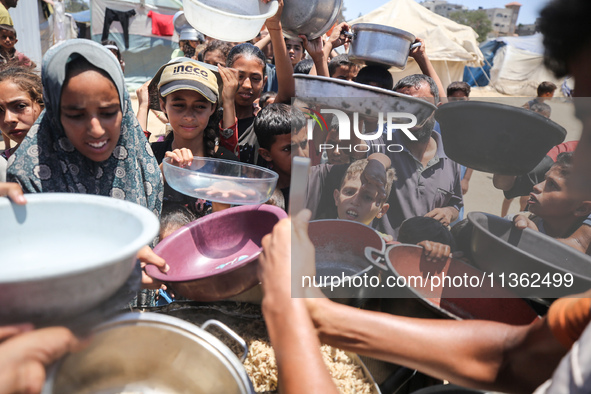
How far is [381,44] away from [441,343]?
6.14 feet

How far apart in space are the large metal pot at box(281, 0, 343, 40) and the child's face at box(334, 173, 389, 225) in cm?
96

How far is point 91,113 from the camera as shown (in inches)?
53.6

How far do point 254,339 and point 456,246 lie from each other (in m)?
0.97

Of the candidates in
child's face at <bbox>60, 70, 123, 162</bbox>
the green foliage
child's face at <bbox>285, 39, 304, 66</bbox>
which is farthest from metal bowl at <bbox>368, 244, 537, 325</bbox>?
the green foliage

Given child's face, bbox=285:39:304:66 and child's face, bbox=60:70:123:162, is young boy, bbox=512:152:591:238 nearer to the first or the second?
child's face, bbox=60:70:123:162

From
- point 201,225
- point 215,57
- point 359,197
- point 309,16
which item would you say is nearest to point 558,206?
point 359,197

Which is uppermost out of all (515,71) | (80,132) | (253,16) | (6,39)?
(253,16)

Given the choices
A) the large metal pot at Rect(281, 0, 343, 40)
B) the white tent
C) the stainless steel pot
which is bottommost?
the white tent

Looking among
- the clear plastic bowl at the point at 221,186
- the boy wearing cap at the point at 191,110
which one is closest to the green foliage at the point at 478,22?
the boy wearing cap at the point at 191,110

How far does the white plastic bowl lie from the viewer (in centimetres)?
Answer: 196

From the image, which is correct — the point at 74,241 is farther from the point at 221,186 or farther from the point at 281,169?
the point at 281,169

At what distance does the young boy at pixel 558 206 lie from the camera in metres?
1.88

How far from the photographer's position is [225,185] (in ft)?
4.89

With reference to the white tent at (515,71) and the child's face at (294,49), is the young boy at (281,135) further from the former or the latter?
the white tent at (515,71)
